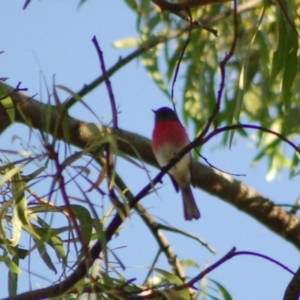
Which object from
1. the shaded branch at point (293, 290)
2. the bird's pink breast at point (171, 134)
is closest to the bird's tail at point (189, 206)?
the bird's pink breast at point (171, 134)

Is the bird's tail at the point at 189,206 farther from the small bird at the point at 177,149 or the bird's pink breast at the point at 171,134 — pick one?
the bird's pink breast at the point at 171,134

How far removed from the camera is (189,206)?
3.10 meters

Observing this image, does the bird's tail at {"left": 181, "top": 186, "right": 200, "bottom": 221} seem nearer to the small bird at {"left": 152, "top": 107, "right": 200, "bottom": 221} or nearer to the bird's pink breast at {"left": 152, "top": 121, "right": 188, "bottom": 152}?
the small bird at {"left": 152, "top": 107, "right": 200, "bottom": 221}

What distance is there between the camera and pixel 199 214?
311 centimetres

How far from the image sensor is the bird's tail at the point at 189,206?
3.08m

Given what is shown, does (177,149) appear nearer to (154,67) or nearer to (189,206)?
(189,206)

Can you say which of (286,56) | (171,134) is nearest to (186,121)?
(171,134)

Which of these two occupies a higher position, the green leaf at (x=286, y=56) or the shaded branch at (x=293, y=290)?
the green leaf at (x=286, y=56)

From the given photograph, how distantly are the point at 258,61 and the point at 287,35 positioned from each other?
4.41 ft

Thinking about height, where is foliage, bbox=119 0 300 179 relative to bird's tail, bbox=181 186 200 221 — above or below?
above

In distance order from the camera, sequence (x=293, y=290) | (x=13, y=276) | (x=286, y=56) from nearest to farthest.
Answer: (x=293, y=290), (x=13, y=276), (x=286, y=56)

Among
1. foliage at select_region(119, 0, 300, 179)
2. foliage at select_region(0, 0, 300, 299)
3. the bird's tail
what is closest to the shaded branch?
foliage at select_region(0, 0, 300, 299)

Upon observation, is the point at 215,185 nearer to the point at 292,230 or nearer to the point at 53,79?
the point at 292,230

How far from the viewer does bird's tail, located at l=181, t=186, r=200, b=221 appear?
121 inches
